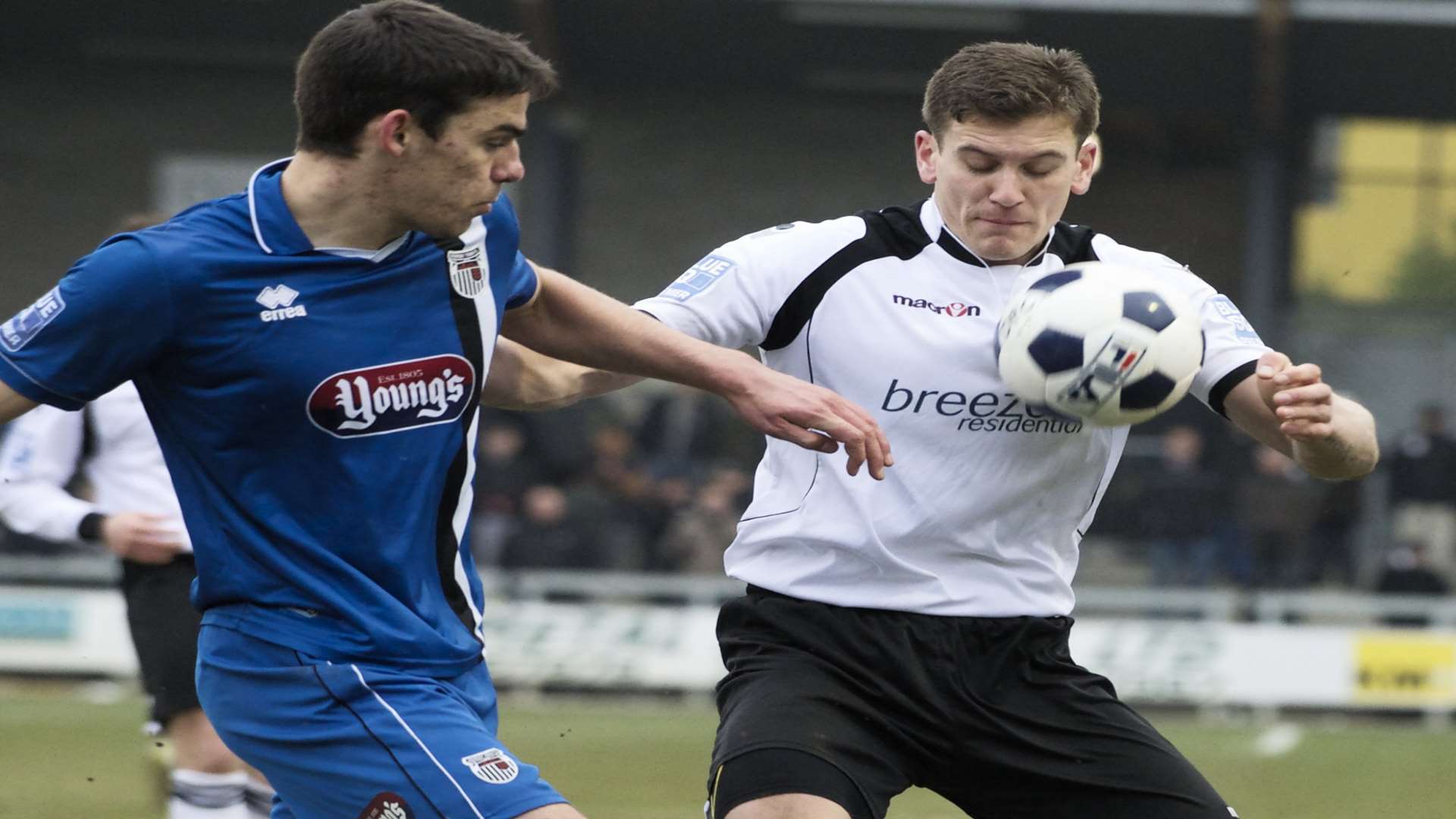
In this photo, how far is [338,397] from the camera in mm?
3486

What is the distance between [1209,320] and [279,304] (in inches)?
84.1

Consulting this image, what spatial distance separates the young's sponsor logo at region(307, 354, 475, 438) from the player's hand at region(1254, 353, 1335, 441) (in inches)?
65.7

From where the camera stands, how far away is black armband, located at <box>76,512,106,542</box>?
6.09m

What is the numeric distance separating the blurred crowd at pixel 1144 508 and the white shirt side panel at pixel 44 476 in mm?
8195

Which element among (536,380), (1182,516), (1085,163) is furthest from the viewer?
(1182,516)

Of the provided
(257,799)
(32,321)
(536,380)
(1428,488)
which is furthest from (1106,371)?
(1428,488)

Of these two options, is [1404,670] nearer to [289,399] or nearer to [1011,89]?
[1011,89]

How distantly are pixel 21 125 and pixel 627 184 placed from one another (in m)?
7.15

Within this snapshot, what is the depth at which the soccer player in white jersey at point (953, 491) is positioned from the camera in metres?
4.05

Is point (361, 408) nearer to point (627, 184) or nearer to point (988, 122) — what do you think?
point (988, 122)

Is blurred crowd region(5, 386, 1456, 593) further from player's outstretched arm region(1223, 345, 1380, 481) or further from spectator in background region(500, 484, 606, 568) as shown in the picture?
player's outstretched arm region(1223, 345, 1380, 481)

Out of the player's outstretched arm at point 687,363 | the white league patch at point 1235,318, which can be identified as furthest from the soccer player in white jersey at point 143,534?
the white league patch at point 1235,318

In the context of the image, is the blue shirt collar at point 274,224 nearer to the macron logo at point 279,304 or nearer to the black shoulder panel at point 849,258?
the macron logo at point 279,304

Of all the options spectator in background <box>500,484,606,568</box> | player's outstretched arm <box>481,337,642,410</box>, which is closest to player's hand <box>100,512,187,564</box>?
player's outstretched arm <box>481,337,642,410</box>
